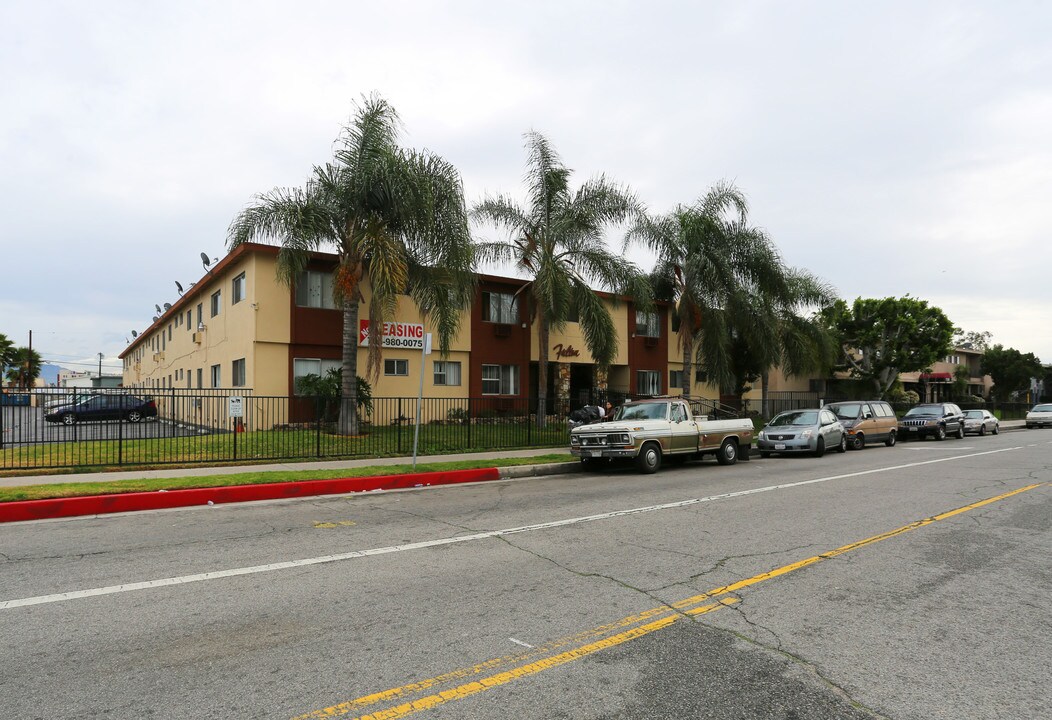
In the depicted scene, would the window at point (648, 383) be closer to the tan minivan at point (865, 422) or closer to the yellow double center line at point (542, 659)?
the tan minivan at point (865, 422)

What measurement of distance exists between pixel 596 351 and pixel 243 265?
12.6 m

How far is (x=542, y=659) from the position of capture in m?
4.16

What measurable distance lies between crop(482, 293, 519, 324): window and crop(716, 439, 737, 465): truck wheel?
41.6ft

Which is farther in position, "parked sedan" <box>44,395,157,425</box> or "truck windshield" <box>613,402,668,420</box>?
"parked sedan" <box>44,395,157,425</box>

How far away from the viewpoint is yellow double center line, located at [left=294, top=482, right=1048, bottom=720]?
353cm

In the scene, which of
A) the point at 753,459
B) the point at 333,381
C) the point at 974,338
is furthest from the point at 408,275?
the point at 974,338

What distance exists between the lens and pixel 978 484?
41.1ft

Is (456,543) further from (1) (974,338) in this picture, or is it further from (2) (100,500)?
(1) (974,338)

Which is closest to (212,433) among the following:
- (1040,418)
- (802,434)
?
(802,434)

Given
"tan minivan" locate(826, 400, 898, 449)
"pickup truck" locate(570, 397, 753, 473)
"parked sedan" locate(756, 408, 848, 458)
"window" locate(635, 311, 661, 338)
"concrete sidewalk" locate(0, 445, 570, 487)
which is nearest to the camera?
"concrete sidewalk" locate(0, 445, 570, 487)

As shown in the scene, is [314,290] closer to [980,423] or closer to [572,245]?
[572,245]

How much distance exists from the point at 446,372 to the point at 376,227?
30.3 feet

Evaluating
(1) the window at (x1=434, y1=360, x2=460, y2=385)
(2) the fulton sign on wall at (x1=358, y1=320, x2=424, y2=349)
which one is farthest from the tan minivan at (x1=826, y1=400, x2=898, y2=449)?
(2) the fulton sign on wall at (x1=358, y1=320, x2=424, y2=349)

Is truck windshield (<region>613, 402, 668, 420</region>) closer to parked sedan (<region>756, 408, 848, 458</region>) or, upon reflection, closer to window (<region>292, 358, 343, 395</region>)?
parked sedan (<region>756, 408, 848, 458</region>)
